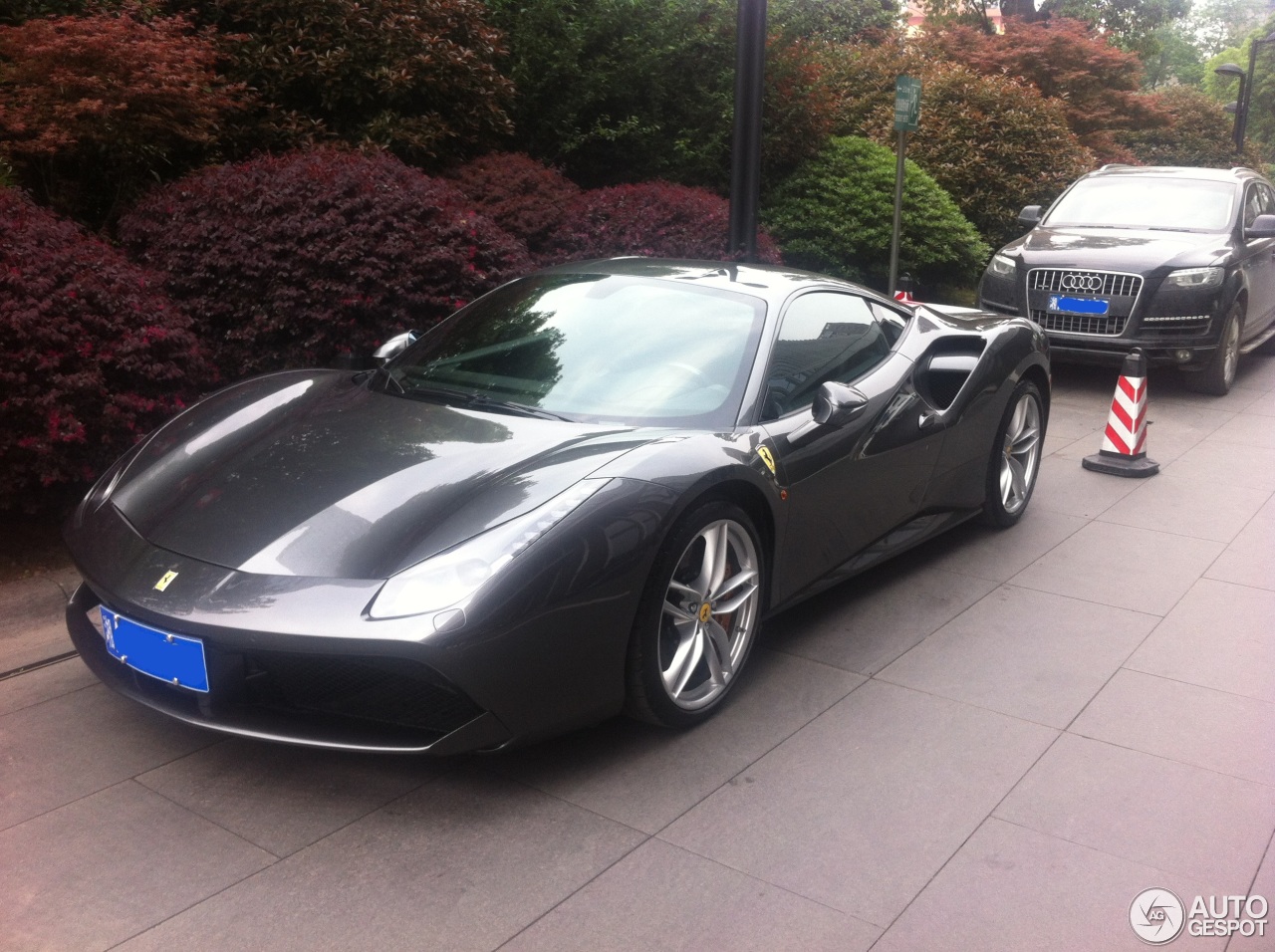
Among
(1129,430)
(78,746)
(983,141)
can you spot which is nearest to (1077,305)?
(1129,430)

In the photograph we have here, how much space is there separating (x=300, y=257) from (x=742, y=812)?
431 cm

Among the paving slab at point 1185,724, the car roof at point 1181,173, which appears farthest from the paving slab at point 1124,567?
the car roof at point 1181,173

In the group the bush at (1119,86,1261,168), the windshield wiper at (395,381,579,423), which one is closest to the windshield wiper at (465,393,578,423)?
the windshield wiper at (395,381,579,423)

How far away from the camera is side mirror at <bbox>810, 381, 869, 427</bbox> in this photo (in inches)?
161

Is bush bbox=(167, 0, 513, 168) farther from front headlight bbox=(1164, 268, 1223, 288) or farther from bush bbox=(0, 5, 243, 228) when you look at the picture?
front headlight bbox=(1164, 268, 1223, 288)

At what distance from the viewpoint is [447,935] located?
2639 millimetres

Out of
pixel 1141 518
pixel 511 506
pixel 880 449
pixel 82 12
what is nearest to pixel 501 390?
pixel 511 506

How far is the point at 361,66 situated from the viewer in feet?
28.9

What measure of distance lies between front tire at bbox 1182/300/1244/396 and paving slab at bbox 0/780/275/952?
8.78 m

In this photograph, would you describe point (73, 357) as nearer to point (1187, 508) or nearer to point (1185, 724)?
point (1185, 724)

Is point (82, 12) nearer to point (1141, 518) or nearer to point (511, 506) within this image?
point (511, 506)

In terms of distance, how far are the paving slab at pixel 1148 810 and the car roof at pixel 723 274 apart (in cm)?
195

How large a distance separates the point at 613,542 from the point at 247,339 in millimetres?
3810

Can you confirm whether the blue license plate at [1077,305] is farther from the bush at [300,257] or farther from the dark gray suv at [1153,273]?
the bush at [300,257]
